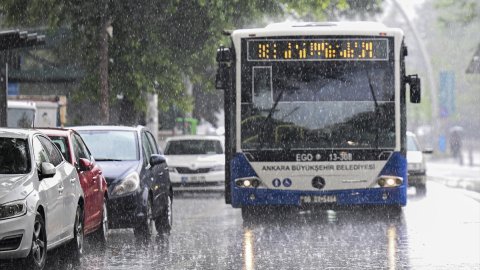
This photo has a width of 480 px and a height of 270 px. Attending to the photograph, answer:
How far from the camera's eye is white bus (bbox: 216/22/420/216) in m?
18.6

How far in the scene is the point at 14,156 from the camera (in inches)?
494

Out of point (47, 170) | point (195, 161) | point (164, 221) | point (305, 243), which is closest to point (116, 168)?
point (164, 221)

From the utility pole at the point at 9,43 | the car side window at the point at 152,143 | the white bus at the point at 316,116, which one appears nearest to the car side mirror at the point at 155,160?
the car side window at the point at 152,143

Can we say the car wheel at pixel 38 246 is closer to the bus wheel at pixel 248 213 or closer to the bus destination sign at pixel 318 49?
the bus destination sign at pixel 318 49

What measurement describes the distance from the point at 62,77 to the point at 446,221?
20.8m

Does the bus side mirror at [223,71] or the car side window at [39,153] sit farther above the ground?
the bus side mirror at [223,71]

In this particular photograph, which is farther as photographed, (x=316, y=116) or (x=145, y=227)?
(x=316, y=116)

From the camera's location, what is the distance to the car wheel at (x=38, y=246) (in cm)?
1172

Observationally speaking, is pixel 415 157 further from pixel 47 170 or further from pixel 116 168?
pixel 47 170

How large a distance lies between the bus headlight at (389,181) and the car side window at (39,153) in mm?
6834

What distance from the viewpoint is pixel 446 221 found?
64.6 feet

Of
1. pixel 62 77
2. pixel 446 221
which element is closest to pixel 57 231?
pixel 446 221

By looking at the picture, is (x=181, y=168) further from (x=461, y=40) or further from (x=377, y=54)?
(x=461, y=40)

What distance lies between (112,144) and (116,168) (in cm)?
104
